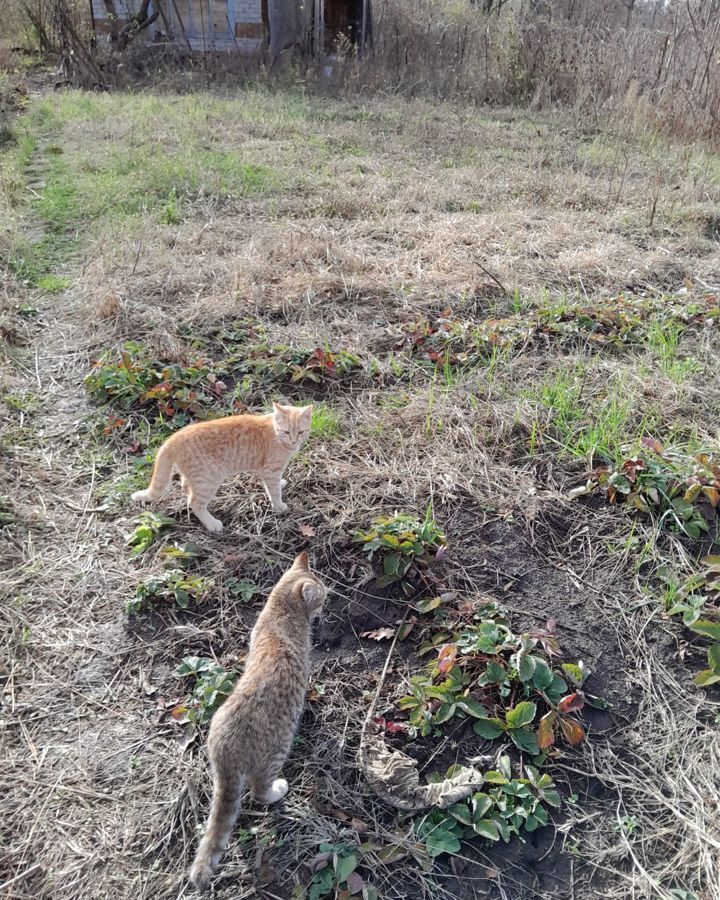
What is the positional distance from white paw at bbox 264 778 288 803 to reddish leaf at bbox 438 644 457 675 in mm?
705

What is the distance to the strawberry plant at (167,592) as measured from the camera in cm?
283

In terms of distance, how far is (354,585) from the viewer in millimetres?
2930

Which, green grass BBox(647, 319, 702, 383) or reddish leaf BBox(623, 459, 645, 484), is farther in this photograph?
green grass BBox(647, 319, 702, 383)

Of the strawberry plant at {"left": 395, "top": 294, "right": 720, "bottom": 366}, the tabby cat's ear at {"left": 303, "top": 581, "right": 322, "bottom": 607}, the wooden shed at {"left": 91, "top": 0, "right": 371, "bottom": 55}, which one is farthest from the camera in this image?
the wooden shed at {"left": 91, "top": 0, "right": 371, "bottom": 55}

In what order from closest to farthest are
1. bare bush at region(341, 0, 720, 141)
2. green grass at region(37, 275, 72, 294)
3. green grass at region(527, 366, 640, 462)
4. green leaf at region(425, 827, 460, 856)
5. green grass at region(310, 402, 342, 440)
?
green leaf at region(425, 827, 460, 856) < green grass at region(527, 366, 640, 462) < green grass at region(310, 402, 342, 440) < green grass at region(37, 275, 72, 294) < bare bush at region(341, 0, 720, 141)

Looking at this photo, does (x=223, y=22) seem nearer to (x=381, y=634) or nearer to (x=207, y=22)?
(x=207, y=22)

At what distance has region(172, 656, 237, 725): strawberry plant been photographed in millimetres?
2406

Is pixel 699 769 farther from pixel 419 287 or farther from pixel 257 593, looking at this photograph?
pixel 419 287

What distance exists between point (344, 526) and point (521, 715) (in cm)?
123

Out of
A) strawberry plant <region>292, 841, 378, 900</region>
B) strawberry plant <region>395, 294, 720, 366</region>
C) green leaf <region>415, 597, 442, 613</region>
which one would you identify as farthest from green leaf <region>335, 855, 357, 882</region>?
strawberry plant <region>395, 294, 720, 366</region>

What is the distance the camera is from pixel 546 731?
231 centimetres

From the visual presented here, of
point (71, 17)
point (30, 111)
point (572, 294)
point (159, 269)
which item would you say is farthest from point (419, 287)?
point (71, 17)

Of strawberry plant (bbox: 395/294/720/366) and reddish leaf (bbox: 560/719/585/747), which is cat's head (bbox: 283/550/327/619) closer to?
reddish leaf (bbox: 560/719/585/747)

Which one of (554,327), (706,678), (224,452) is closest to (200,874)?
(224,452)
